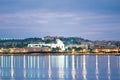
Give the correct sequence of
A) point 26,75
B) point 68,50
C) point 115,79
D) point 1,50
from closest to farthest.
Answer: point 115,79 → point 26,75 → point 1,50 → point 68,50

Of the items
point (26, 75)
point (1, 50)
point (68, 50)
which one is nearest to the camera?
point (26, 75)

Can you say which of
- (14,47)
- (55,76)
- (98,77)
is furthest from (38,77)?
(14,47)

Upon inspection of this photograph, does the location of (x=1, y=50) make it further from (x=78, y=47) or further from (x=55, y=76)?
(x=55, y=76)

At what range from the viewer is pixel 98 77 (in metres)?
51.9

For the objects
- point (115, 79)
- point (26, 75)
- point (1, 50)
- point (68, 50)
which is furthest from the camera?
point (68, 50)

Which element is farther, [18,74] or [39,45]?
[39,45]

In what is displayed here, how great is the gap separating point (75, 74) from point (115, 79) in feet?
20.8

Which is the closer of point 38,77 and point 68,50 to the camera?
point 38,77

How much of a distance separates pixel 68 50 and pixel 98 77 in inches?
3897

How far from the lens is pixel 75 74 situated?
183ft

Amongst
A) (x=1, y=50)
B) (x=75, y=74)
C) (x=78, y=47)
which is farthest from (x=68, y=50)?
(x=75, y=74)

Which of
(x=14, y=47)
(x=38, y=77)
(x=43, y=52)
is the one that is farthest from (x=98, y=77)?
(x=14, y=47)

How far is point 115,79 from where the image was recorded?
165 ft

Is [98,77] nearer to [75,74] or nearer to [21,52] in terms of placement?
[75,74]
